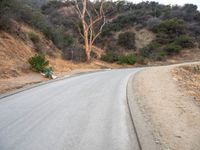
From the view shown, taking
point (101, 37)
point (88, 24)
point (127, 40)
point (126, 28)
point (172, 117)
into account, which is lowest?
point (172, 117)

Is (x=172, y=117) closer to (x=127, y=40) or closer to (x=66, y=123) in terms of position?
(x=66, y=123)

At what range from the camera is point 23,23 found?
3091cm

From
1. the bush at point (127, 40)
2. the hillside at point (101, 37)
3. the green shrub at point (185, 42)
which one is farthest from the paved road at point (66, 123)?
the green shrub at point (185, 42)

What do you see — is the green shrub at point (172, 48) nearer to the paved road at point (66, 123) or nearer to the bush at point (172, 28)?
the bush at point (172, 28)

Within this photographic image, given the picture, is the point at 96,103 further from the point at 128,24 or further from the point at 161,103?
the point at 128,24

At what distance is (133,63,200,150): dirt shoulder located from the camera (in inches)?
232

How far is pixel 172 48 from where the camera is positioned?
4531cm

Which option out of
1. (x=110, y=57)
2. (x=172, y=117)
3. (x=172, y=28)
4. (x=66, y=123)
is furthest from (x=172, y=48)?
(x=66, y=123)

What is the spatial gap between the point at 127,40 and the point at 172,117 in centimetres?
4094

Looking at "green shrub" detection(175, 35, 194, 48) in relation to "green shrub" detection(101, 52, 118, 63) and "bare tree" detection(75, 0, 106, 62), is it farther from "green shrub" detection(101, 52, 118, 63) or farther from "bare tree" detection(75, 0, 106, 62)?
"bare tree" detection(75, 0, 106, 62)

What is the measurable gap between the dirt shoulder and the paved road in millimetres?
588

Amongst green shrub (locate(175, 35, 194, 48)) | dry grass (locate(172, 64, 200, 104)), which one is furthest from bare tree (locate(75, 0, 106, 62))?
dry grass (locate(172, 64, 200, 104))

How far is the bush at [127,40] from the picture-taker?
48.0 meters

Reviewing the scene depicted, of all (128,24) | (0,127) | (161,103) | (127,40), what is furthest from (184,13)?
(0,127)
